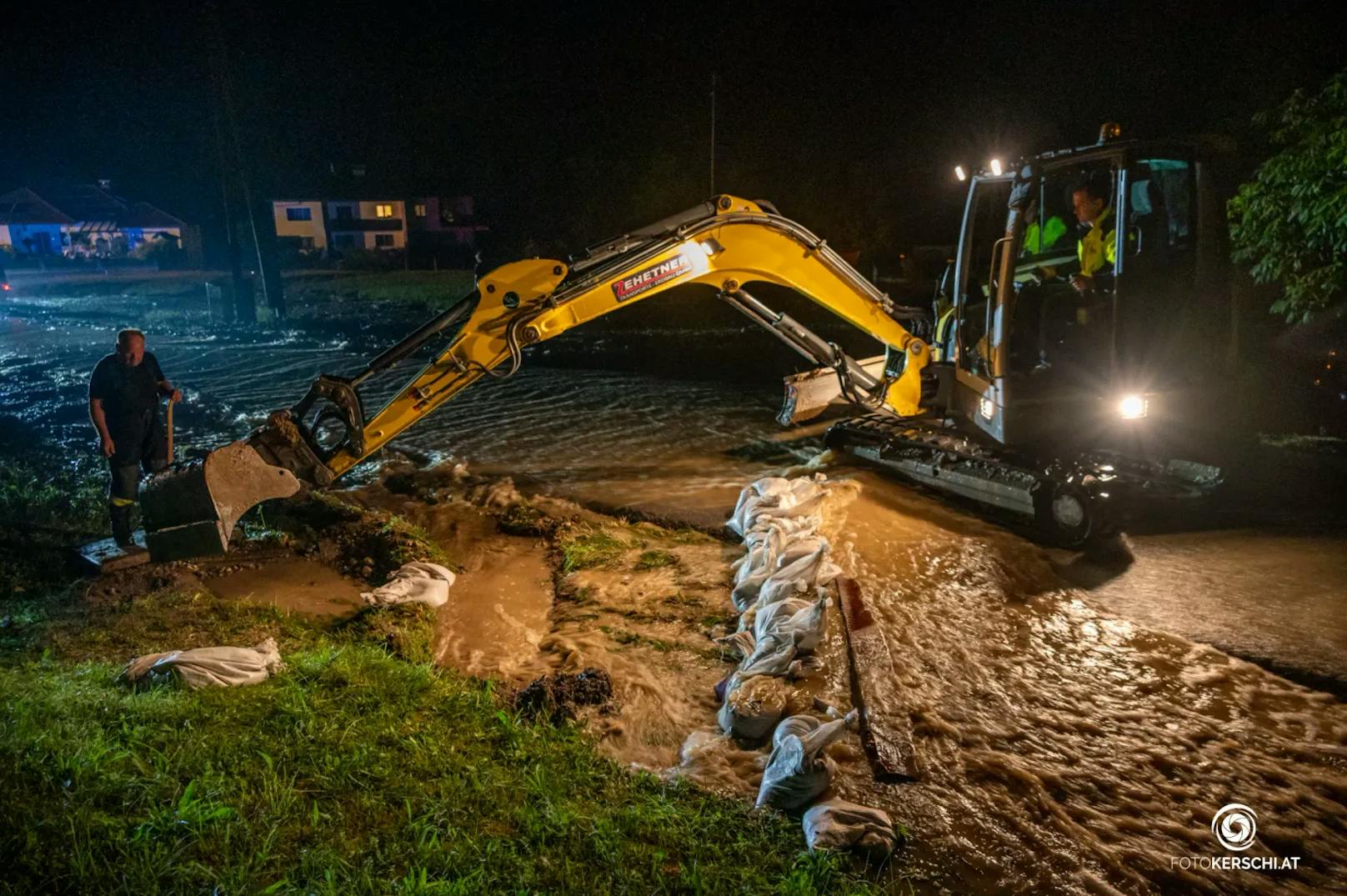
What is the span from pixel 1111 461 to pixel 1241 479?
5.48ft

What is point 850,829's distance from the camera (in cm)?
334

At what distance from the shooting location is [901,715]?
4336mm

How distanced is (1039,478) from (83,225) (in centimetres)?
5209

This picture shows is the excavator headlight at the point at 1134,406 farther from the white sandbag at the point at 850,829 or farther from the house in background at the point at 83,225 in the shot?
→ the house in background at the point at 83,225

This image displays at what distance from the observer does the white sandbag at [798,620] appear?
485 centimetres

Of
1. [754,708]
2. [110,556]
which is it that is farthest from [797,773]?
[110,556]

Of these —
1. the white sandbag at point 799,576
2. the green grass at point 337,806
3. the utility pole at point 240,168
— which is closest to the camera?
the green grass at point 337,806

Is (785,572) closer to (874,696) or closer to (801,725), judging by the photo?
(874,696)

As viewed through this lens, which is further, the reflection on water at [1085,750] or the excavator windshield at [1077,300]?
the excavator windshield at [1077,300]

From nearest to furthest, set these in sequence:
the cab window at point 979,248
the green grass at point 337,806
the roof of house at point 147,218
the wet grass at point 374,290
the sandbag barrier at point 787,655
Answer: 1. the green grass at point 337,806
2. the sandbag barrier at point 787,655
3. the cab window at point 979,248
4. the wet grass at point 374,290
5. the roof of house at point 147,218

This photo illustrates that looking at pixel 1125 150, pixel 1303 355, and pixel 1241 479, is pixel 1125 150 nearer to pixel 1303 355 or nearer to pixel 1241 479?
pixel 1241 479

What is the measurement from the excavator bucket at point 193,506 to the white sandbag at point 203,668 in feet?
3.36

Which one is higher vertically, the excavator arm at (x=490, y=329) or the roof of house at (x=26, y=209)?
the roof of house at (x=26, y=209)

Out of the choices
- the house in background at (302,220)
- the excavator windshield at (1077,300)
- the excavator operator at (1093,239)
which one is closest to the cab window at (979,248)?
the excavator windshield at (1077,300)
